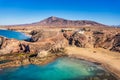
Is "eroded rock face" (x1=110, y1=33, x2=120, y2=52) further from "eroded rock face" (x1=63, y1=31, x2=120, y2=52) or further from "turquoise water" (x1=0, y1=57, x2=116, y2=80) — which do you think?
"turquoise water" (x1=0, y1=57, x2=116, y2=80)

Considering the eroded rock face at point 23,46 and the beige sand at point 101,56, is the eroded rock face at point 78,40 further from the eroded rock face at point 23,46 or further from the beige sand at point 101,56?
the eroded rock face at point 23,46

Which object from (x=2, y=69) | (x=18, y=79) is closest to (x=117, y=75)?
(x=18, y=79)

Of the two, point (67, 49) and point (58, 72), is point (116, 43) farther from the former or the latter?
point (58, 72)

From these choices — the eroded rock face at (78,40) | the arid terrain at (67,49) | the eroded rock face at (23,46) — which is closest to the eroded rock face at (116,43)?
the arid terrain at (67,49)

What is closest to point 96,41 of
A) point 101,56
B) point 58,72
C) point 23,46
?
point 101,56

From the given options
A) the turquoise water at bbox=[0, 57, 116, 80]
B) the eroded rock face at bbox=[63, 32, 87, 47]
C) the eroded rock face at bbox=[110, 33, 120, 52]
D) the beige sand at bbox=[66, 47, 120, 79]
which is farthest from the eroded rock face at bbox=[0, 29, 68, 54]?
the eroded rock face at bbox=[110, 33, 120, 52]
